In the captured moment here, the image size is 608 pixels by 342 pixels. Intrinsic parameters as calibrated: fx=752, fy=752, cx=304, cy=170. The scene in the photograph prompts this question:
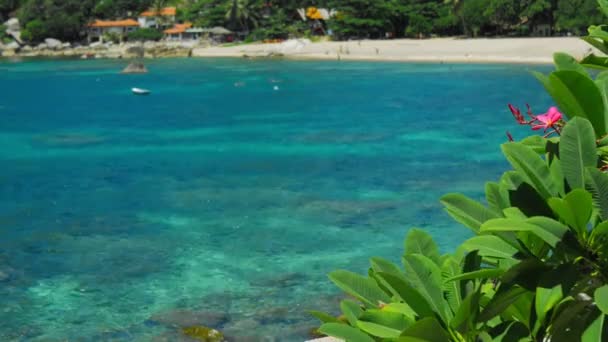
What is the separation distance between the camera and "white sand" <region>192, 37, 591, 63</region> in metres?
63.4

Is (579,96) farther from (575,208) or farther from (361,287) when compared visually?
(361,287)

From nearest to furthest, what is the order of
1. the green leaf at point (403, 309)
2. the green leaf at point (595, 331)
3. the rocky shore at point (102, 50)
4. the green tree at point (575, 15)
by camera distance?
1. the green leaf at point (595, 331)
2. the green leaf at point (403, 309)
3. the green tree at point (575, 15)
4. the rocky shore at point (102, 50)

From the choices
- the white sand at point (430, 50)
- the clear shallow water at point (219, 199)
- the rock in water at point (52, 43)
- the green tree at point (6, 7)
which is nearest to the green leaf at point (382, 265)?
the clear shallow water at point (219, 199)

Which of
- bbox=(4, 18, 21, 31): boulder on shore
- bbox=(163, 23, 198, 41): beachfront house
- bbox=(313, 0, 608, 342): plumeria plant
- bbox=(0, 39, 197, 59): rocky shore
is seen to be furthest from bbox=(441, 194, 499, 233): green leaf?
bbox=(4, 18, 21, 31): boulder on shore

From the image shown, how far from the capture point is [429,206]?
1656 centimetres

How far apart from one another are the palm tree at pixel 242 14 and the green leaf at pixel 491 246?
100659mm

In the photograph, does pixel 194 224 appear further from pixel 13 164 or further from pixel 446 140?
pixel 446 140

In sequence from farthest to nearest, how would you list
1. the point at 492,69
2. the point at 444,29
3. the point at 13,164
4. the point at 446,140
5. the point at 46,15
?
the point at 46,15, the point at 444,29, the point at 492,69, the point at 446,140, the point at 13,164

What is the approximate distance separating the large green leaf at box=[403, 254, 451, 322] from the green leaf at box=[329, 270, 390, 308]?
29cm

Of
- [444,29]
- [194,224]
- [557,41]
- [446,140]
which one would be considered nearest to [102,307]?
[194,224]

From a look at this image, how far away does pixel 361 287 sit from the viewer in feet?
10.2

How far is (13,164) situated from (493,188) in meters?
23.8

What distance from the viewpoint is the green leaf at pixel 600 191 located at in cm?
244

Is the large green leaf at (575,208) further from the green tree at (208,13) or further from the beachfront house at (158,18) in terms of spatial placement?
the beachfront house at (158,18)
